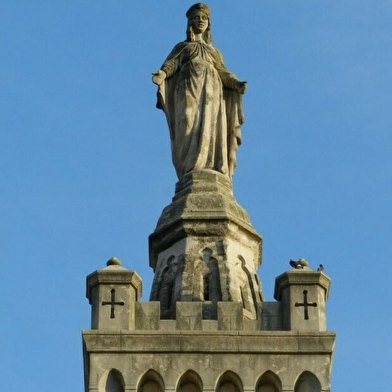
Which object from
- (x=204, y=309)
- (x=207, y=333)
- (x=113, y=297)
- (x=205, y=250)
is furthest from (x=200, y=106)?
(x=207, y=333)

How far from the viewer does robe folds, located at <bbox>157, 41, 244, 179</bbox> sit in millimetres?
40469

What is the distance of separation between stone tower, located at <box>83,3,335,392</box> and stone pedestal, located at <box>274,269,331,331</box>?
2 centimetres

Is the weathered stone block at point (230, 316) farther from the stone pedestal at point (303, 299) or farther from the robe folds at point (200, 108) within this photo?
the robe folds at point (200, 108)

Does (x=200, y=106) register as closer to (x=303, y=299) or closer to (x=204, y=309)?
(x=204, y=309)

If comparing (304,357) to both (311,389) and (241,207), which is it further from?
(241,207)

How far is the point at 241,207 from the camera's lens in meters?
39.7

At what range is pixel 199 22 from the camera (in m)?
42.3

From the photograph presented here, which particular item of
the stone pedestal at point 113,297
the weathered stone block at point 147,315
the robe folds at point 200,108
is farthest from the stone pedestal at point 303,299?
the robe folds at point 200,108

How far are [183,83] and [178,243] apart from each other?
3.64 metres

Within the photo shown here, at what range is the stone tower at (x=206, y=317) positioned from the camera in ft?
119

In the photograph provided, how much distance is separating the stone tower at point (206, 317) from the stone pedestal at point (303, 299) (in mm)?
16

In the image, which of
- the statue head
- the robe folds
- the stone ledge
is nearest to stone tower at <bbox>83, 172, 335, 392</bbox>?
the stone ledge

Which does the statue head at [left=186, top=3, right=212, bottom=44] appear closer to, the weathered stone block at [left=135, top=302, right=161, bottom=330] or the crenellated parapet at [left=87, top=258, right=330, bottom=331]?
the crenellated parapet at [left=87, top=258, right=330, bottom=331]

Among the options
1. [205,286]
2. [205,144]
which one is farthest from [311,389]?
[205,144]
